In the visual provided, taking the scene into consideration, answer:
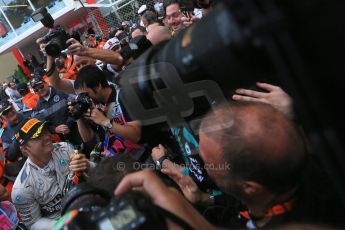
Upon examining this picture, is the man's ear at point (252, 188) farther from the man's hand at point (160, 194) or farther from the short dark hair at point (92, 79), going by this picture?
the short dark hair at point (92, 79)

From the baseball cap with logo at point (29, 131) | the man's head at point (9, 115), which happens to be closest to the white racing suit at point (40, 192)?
the baseball cap with logo at point (29, 131)

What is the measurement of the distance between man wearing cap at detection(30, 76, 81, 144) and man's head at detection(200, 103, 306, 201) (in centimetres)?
250

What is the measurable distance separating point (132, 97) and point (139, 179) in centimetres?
25

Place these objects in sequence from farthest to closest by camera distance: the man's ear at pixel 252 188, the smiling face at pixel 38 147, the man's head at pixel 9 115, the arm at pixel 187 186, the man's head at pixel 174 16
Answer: the man's head at pixel 9 115
the man's head at pixel 174 16
the smiling face at pixel 38 147
the arm at pixel 187 186
the man's ear at pixel 252 188

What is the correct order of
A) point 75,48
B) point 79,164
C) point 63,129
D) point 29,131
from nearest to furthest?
point 79,164
point 75,48
point 29,131
point 63,129

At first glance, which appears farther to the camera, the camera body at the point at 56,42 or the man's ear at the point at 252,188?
the camera body at the point at 56,42

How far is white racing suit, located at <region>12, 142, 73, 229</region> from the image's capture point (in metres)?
2.71

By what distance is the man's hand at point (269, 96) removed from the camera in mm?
1430

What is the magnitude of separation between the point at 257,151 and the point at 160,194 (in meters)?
0.35

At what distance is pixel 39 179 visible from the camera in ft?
9.20

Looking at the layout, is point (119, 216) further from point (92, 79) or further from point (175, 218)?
point (92, 79)

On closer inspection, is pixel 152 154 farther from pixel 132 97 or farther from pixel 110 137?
pixel 132 97

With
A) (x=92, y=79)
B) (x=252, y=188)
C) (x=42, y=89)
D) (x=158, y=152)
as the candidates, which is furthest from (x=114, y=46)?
(x=252, y=188)

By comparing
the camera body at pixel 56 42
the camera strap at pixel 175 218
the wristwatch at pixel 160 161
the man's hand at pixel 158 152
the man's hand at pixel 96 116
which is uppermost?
the camera body at pixel 56 42
